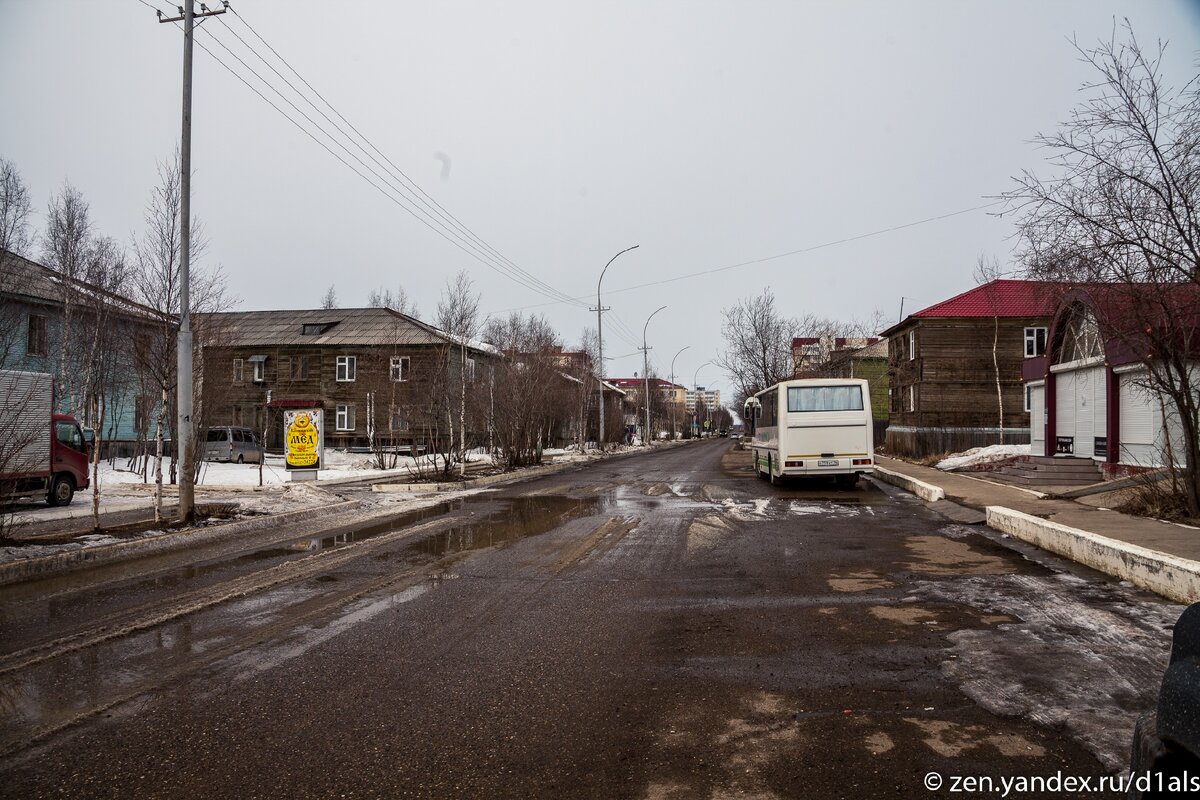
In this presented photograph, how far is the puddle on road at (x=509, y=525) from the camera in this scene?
10930 millimetres

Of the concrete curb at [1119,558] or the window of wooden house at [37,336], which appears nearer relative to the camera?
the concrete curb at [1119,558]

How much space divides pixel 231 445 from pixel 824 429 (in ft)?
96.6

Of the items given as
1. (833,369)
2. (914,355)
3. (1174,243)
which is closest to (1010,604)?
(1174,243)

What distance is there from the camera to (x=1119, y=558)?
8.20 metres

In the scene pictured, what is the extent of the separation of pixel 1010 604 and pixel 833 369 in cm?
4323

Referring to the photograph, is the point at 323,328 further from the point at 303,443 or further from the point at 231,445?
the point at 303,443

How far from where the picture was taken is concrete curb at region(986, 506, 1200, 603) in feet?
22.9

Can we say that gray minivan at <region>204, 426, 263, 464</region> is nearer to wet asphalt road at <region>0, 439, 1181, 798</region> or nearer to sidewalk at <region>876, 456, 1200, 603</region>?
wet asphalt road at <region>0, 439, 1181, 798</region>

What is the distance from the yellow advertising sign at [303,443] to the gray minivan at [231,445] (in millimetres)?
15949

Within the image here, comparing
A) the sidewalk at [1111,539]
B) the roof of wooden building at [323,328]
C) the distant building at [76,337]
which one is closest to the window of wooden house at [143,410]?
the distant building at [76,337]

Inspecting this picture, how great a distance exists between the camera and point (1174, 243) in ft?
33.2

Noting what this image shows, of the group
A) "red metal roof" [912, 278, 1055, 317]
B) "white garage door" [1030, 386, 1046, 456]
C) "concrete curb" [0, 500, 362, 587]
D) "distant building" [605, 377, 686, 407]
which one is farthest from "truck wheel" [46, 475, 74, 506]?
"distant building" [605, 377, 686, 407]

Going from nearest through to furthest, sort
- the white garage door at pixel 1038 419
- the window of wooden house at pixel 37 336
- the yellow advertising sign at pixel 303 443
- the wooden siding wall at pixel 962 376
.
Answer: the yellow advertising sign at pixel 303 443, the white garage door at pixel 1038 419, the window of wooden house at pixel 37 336, the wooden siding wall at pixel 962 376

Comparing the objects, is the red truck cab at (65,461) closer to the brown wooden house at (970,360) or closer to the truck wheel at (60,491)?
the truck wheel at (60,491)
